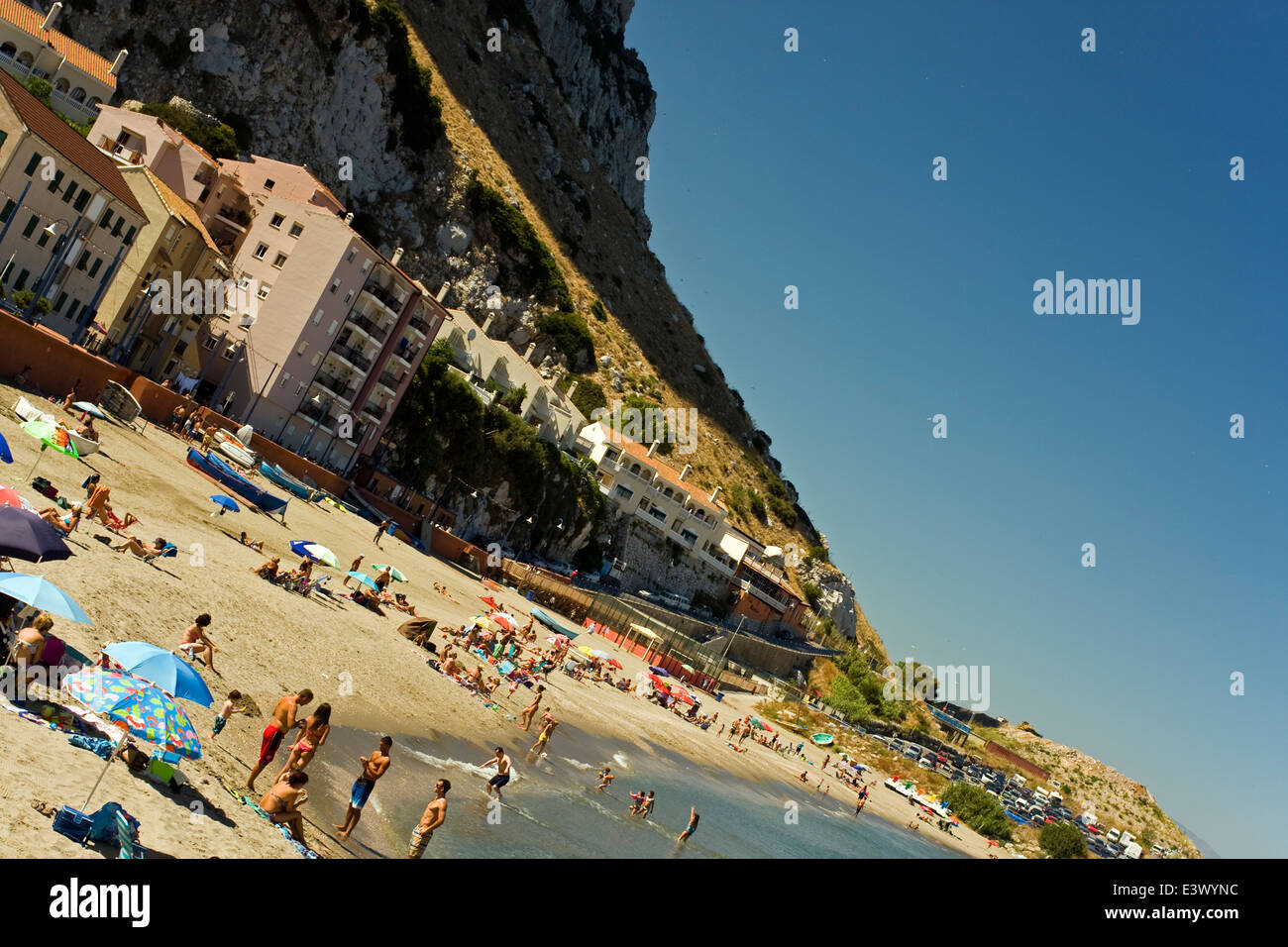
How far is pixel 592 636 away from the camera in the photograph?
70.2 metres

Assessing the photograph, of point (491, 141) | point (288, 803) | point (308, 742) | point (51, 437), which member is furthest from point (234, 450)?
point (491, 141)

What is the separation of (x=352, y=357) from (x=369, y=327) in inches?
101

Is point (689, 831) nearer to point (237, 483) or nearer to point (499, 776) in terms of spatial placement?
point (499, 776)

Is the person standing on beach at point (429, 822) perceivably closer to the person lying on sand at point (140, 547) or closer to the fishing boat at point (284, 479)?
the person lying on sand at point (140, 547)

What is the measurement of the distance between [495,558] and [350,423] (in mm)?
13531

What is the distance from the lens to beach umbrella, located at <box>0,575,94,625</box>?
48.9 feet

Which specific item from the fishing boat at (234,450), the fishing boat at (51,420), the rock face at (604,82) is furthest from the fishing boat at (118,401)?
the rock face at (604,82)

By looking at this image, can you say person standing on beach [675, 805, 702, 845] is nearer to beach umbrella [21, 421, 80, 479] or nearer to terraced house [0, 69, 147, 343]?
beach umbrella [21, 421, 80, 479]

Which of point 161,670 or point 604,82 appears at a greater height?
point 604,82

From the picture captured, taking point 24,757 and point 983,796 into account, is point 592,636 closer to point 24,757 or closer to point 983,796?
point 983,796

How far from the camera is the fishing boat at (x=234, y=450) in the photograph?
165ft

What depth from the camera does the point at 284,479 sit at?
54.3m

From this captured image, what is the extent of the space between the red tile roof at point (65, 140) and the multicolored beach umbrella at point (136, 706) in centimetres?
3685

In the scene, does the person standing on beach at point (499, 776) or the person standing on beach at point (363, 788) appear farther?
the person standing on beach at point (499, 776)
